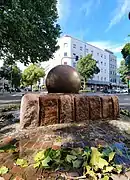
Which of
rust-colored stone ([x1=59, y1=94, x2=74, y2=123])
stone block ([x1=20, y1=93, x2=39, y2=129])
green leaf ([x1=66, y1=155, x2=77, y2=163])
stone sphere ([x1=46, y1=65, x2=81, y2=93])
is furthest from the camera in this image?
stone sphere ([x1=46, y1=65, x2=81, y2=93])

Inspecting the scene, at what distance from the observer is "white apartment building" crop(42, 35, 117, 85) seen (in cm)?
6581

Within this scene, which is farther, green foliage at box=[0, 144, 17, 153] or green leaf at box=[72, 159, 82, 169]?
green foliage at box=[0, 144, 17, 153]

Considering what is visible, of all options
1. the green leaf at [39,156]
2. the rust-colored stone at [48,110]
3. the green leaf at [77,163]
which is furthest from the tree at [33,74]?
the green leaf at [77,163]

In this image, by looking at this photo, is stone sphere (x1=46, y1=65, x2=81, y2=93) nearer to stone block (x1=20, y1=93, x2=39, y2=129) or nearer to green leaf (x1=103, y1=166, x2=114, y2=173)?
stone block (x1=20, y1=93, x2=39, y2=129)

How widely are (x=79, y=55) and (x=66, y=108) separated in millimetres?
63930

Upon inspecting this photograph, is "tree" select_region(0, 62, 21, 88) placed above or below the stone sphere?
above

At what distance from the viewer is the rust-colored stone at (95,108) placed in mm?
6438

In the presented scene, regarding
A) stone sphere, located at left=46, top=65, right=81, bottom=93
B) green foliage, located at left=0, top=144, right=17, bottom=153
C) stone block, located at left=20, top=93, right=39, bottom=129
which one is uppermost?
stone sphere, located at left=46, top=65, right=81, bottom=93

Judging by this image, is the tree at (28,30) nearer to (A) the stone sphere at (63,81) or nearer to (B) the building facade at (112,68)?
(A) the stone sphere at (63,81)

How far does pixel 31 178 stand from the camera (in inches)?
134

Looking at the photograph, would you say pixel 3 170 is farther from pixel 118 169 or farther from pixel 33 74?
pixel 33 74

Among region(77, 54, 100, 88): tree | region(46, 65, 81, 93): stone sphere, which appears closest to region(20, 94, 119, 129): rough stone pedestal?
region(46, 65, 81, 93): stone sphere

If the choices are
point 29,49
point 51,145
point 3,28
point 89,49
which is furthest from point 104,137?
point 89,49

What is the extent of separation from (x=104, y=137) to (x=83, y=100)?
5.23 ft
